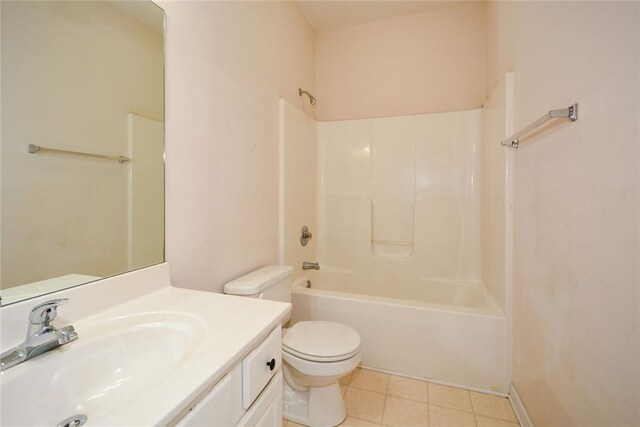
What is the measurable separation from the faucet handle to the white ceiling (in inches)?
99.6

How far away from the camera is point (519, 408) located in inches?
55.8

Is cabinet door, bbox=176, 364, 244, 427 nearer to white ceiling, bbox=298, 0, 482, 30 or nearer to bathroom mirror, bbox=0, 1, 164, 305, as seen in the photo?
bathroom mirror, bbox=0, 1, 164, 305

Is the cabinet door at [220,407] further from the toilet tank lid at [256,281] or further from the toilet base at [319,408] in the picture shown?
the toilet base at [319,408]

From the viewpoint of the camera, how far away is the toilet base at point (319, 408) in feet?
4.49

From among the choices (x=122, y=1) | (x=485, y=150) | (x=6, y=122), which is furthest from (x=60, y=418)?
(x=485, y=150)

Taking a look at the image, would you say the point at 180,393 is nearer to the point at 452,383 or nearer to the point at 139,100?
the point at 139,100

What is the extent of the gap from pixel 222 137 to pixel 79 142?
607 mm

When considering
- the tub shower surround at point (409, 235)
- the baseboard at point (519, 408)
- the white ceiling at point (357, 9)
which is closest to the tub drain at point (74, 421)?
the tub shower surround at point (409, 235)

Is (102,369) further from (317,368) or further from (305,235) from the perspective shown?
(305,235)

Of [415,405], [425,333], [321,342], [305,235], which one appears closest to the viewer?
[321,342]

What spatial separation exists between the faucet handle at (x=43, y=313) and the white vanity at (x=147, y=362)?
0.07 m

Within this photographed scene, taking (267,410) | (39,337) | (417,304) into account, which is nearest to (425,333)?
(417,304)

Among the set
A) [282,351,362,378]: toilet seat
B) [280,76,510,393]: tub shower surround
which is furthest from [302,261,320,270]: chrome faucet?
[282,351,362,378]: toilet seat

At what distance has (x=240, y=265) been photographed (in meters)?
1.53
